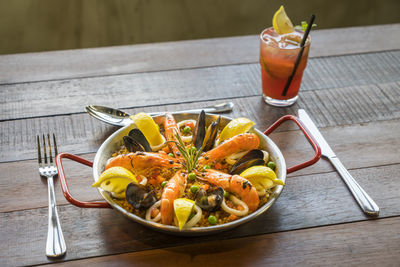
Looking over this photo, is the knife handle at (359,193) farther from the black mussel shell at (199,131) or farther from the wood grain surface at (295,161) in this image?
the black mussel shell at (199,131)

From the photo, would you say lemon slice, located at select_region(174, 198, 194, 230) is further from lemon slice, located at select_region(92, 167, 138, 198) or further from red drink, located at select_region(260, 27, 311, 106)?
red drink, located at select_region(260, 27, 311, 106)

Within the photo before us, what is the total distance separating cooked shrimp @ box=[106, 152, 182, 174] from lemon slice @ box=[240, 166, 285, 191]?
9.7 inches

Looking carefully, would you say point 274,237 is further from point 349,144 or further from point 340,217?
point 349,144

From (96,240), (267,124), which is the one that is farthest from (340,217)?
(96,240)

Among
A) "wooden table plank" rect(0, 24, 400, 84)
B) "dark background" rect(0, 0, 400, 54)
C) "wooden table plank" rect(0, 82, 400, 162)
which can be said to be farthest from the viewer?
"dark background" rect(0, 0, 400, 54)

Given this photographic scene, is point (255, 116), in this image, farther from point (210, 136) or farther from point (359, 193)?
point (359, 193)

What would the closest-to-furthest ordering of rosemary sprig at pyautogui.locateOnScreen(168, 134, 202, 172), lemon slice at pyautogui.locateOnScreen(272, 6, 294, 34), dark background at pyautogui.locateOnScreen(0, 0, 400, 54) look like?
1. rosemary sprig at pyautogui.locateOnScreen(168, 134, 202, 172)
2. lemon slice at pyautogui.locateOnScreen(272, 6, 294, 34)
3. dark background at pyautogui.locateOnScreen(0, 0, 400, 54)

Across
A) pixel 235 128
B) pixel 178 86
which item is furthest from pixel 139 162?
pixel 178 86

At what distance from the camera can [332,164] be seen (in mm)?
1512

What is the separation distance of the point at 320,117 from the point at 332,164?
33cm

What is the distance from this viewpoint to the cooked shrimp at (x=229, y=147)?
133cm

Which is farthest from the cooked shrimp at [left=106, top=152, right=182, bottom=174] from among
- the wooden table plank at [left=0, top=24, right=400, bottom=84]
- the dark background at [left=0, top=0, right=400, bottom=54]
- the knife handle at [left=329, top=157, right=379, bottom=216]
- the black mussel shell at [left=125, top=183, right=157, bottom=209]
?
the dark background at [left=0, top=0, right=400, bottom=54]

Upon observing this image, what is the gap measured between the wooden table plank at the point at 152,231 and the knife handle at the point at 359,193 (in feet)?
0.06

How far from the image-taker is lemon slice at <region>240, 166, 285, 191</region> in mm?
1191
